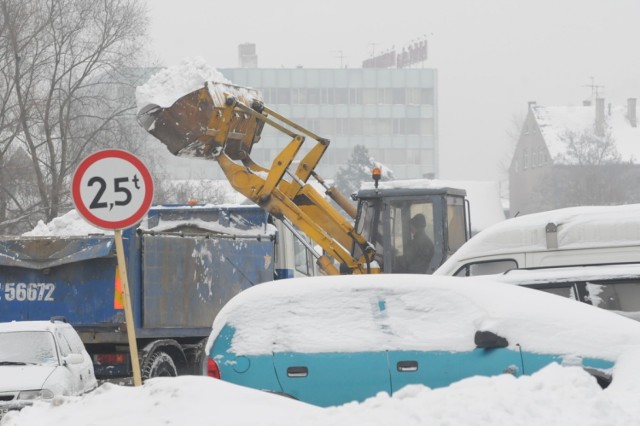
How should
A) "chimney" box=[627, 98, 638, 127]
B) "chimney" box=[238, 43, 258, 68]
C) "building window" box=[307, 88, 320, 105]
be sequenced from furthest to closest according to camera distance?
"chimney" box=[238, 43, 258, 68] → "building window" box=[307, 88, 320, 105] → "chimney" box=[627, 98, 638, 127]

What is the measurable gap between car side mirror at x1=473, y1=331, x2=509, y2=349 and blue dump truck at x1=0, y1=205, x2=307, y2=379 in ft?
26.5

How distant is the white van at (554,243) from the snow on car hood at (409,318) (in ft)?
14.4

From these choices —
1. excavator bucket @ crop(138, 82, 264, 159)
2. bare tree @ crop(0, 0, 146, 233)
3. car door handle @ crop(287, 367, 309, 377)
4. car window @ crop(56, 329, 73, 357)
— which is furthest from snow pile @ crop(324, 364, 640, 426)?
bare tree @ crop(0, 0, 146, 233)

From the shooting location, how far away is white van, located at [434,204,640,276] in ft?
48.2

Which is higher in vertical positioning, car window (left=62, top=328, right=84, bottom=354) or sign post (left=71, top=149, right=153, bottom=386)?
sign post (left=71, top=149, right=153, bottom=386)

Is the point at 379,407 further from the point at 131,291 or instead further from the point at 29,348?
the point at 131,291

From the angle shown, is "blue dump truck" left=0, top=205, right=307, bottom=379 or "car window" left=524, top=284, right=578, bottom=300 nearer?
"car window" left=524, top=284, right=578, bottom=300

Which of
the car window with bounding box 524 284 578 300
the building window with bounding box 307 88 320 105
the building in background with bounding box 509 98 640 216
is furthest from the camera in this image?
the building window with bounding box 307 88 320 105

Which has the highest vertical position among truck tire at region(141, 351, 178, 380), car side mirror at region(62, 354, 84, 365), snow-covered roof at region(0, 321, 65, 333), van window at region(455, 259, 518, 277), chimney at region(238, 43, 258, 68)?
chimney at region(238, 43, 258, 68)

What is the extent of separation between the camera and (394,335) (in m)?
9.98

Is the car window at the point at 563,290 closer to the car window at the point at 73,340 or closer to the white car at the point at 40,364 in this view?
the white car at the point at 40,364

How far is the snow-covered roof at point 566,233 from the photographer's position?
14711 millimetres

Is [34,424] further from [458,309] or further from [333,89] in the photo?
[333,89]

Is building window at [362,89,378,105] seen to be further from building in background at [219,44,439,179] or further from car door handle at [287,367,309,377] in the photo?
car door handle at [287,367,309,377]
